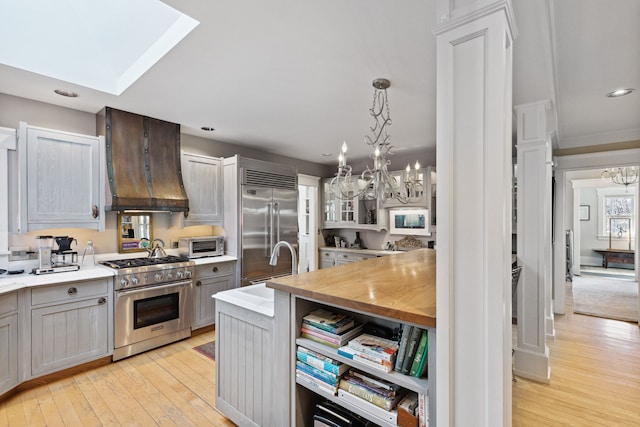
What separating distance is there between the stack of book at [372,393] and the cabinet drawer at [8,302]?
266cm

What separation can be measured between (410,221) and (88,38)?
4891 millimetres

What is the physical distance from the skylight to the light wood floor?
8.49 feet

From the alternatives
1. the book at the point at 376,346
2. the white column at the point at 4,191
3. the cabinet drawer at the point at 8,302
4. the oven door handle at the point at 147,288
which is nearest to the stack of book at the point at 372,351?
the book at the point at 376,346

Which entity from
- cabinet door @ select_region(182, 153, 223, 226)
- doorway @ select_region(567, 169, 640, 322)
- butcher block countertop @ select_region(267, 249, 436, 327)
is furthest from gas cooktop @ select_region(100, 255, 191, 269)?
doorway @ select_region(567, 169, 640, 322)

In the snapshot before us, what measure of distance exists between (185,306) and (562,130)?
5.17m

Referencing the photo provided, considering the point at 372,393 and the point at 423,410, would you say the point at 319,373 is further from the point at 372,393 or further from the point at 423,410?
the point at 423,410

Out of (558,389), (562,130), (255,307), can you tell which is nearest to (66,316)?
(255,307)

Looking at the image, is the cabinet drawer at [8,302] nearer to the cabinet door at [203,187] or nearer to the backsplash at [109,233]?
the backsplash at [109,233]

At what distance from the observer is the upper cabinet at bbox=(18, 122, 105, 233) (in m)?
2.73

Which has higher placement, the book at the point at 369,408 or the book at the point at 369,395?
the book at the point at 369,395

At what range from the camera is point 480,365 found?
973 millimetres

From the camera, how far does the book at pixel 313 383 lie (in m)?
1.52

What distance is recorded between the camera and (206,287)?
3795 mm

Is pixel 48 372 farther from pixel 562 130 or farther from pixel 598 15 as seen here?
pixel 562 130
